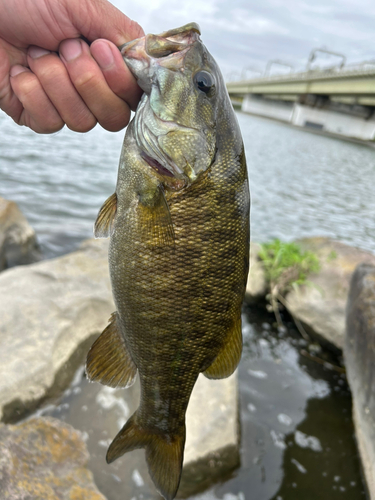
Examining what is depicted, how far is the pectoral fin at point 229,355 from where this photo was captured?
1854 millimetres

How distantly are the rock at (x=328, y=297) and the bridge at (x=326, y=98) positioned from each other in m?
30.2

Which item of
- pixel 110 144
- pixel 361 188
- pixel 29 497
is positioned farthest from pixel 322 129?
pixel 29 497

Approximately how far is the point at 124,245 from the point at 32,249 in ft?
16.7

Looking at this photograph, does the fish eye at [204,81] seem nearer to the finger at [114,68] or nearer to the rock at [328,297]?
the finger at [114,68]

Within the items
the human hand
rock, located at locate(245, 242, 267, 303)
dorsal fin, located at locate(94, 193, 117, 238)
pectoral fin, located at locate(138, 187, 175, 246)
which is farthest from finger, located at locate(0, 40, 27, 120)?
rock, located at locate(245, 242, 267, 303)

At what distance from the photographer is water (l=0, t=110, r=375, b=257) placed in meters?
8.37

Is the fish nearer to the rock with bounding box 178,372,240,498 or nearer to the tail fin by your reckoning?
the tail fin

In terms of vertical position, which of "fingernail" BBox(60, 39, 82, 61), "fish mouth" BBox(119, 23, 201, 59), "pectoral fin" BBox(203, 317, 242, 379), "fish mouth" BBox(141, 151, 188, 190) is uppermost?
"fish mouth" BBox(119, 23, 201, 59)

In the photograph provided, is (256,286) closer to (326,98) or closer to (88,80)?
(88,80)

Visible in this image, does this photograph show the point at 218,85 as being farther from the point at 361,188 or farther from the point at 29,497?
the point at 361,188

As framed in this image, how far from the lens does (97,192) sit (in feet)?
33.1

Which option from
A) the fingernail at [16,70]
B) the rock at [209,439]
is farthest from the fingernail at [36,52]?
the rock at [209,439]

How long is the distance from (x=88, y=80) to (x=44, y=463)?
2.38 metres

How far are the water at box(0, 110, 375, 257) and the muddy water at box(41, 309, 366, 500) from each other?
3945 mm
